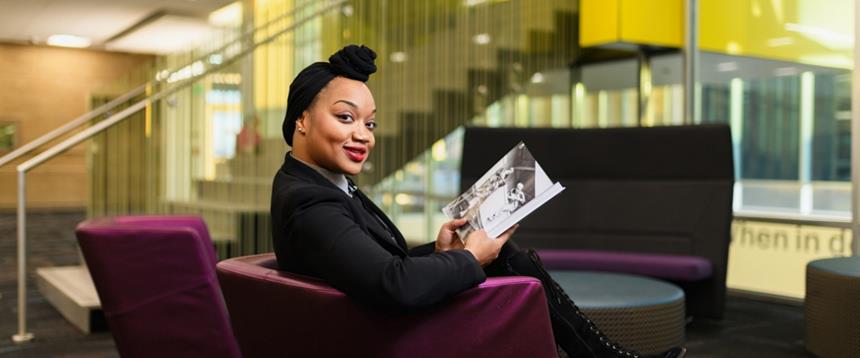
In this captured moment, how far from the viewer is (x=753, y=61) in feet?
19.3

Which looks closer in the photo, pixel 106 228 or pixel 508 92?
pixel 106 228

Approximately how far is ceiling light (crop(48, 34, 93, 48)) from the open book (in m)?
14.6

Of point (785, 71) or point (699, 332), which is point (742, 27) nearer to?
point (785, 71)

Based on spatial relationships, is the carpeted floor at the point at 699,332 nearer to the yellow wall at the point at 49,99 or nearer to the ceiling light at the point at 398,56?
the ceiling light at the point at 398,56

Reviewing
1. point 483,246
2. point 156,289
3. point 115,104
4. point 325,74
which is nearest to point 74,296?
point 115,104

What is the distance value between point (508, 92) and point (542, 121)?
51cm

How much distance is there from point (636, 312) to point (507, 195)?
1442 mm

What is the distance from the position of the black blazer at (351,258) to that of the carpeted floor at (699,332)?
2618 millimetres

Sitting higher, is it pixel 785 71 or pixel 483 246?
pixel 785 71

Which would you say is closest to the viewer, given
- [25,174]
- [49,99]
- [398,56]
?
[25,174]

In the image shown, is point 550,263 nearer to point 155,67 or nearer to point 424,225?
point 424,225

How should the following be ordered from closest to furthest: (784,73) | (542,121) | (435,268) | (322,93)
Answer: (435,268)
(322,93)
(784,73)
(542,121)

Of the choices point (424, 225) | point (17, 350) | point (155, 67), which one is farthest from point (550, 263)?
point (155, 67)

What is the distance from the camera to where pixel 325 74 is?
1.99 metres
